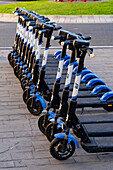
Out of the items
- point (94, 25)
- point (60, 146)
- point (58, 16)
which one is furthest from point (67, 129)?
point (58, 16)

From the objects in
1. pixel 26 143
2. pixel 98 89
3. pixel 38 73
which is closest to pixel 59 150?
pixel 26 143

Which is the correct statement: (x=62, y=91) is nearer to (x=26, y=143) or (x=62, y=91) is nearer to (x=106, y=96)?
(x=106, y=96)

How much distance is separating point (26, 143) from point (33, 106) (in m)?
1.13

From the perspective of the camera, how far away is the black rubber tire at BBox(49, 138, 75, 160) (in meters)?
5.40

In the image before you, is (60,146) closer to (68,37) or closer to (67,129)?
(67,129)

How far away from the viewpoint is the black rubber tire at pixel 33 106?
6.95 metres

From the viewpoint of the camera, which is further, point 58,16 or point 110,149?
point 58,16

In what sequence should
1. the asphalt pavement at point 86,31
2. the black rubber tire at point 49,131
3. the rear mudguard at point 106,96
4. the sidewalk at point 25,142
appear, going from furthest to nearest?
the asphalt pavement at point 86,31 < the rear mudguard at point 106,96 < the black rubber tire at point 49,131 < the sidewalk at point 25,142

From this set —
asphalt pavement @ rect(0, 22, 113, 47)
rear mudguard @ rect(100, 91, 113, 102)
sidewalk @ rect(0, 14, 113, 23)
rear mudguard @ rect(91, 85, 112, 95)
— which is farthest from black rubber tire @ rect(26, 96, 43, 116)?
sidewalk @ rect(0, 14, 113, 23)

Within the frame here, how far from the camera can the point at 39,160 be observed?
5.47 m

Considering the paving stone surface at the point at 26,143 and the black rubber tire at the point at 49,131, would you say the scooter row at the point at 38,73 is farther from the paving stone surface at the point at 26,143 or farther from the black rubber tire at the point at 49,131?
the black rubber tire at the point at 49,131

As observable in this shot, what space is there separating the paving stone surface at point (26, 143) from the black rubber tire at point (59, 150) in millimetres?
79

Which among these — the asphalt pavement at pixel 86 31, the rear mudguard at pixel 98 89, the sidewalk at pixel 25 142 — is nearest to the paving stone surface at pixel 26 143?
the sidewalk at pixel 25 142

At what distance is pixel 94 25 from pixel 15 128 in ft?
43.6
